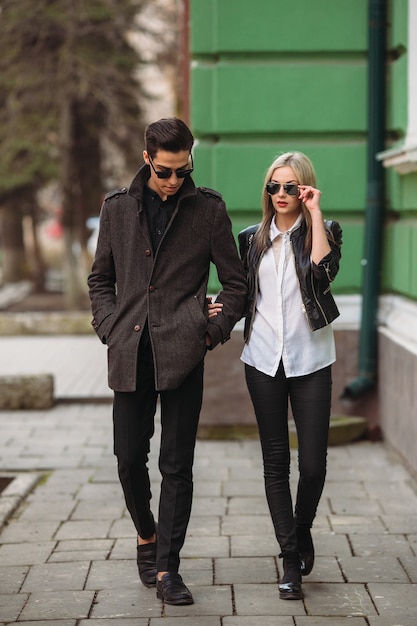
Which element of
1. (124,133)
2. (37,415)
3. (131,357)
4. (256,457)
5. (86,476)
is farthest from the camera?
(124,133)

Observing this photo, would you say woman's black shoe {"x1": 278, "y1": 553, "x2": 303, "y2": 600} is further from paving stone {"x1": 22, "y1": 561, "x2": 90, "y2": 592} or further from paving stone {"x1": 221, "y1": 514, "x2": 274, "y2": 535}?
paving stone {"x1": 221, "y1": 514, "x2": 274, "y2": 535}

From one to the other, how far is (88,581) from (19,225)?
2880 centimetres

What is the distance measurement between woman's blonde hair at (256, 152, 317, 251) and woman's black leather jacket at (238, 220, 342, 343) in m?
0.04

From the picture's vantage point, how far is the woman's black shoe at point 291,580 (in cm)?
455

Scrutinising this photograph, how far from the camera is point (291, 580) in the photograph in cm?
457

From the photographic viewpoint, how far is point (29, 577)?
16.2 ft

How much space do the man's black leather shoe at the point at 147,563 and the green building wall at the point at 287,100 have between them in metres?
3.57

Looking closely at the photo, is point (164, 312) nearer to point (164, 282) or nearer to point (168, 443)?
point (164, 282)

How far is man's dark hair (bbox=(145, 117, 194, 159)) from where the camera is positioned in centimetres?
422

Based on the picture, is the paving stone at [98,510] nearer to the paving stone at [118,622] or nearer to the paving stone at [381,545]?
the paving stone at [381,545]

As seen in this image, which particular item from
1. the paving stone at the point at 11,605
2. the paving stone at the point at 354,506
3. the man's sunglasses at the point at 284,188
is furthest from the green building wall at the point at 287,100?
the paving stone at the point at 11,605

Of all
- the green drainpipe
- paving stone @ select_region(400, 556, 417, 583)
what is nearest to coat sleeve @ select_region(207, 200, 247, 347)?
paving stone @ select_region(400, 556, 417, 583)

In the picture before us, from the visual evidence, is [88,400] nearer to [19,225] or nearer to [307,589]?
[307,589]

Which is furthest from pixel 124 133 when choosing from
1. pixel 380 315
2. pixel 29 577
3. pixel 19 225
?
pixel 29 577
